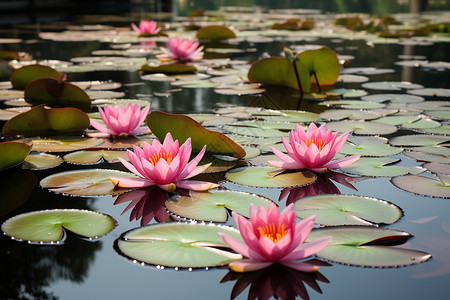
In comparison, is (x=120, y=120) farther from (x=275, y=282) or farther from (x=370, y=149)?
(x=275, y=282)

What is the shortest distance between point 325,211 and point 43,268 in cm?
62

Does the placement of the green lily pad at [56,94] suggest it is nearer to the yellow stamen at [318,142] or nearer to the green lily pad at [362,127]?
the green lily pad at [362,127]

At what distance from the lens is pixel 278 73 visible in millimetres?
2938

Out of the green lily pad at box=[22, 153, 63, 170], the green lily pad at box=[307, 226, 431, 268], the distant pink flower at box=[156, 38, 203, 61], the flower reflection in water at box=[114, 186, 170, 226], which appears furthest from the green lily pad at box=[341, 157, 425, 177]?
the distant pink flower at box=[156, 38, 203, 61]

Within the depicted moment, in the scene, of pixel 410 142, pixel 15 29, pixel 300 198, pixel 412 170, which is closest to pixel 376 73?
pixel 410 142

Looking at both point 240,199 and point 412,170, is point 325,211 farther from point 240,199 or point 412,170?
point 412,170

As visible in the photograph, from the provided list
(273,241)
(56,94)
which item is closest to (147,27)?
(56,94)

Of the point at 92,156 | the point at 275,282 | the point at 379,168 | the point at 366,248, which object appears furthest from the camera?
the point at 92,156

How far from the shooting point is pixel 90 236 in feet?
3.70

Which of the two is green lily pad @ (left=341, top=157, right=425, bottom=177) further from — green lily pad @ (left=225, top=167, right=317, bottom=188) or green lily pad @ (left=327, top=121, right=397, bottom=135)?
green lily pad @ (left=327, top=121, right=397, bottom=135)

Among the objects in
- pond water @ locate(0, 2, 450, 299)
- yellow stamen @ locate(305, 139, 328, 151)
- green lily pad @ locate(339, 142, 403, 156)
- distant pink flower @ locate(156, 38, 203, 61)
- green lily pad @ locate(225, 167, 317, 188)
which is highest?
distant pink flower @ locate(156, 38, 203, 61)

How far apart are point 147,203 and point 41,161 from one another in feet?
1.60

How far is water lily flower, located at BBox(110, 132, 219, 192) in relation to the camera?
1.34m

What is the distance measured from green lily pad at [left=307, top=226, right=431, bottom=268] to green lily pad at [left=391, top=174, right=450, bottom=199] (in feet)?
1.02
